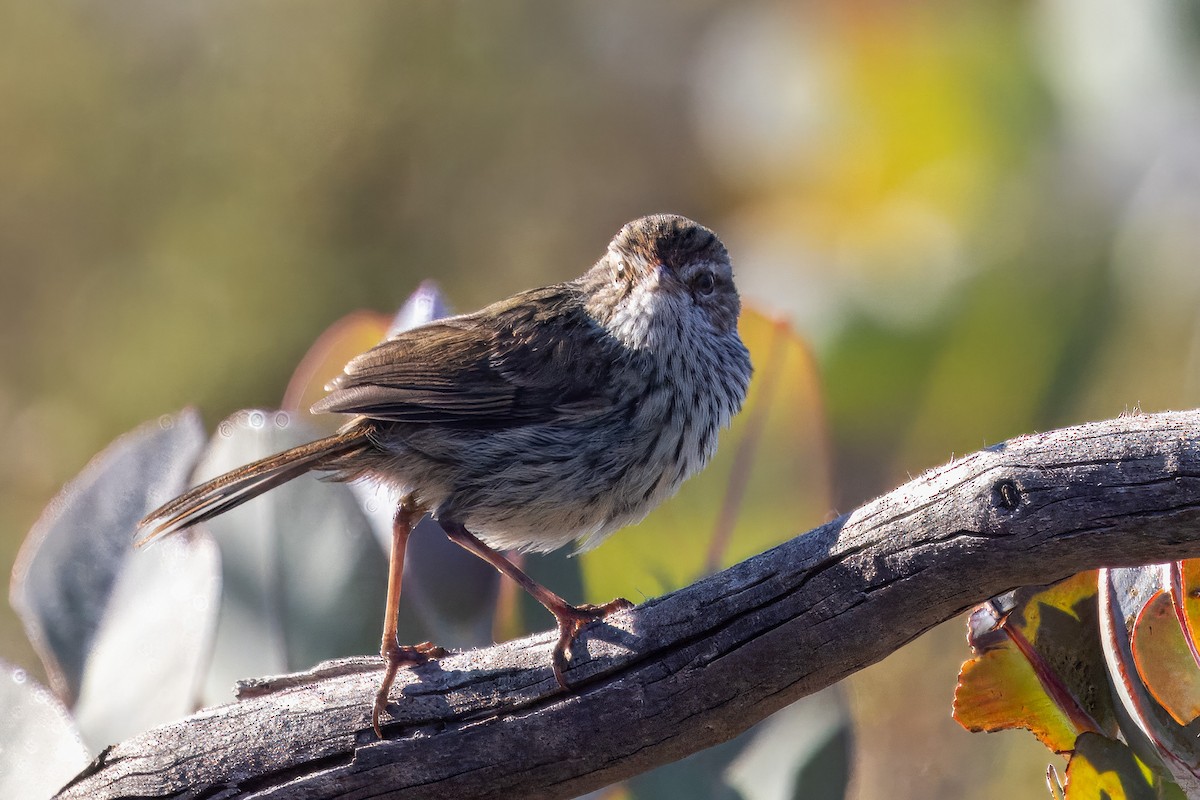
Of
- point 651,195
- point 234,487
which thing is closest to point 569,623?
point 234,487

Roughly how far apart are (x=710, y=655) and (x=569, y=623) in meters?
0.38

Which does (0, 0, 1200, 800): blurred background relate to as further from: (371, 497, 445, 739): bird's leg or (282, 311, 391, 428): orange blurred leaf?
(371, 497, 445, 739): bird's leg

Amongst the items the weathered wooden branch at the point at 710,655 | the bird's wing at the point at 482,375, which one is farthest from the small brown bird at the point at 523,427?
the weathered wooden branch at the point at 710,655

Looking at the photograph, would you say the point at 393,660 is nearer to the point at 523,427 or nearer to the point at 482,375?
the point at 523,427

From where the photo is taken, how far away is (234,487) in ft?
9.63

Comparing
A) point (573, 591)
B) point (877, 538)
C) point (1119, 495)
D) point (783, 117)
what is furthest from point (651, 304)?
point (783, 117)

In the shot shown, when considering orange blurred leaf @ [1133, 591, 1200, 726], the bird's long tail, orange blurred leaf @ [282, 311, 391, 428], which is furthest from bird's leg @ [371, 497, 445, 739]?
orange blurred leaf @ [1133, 591, 1200, 726]

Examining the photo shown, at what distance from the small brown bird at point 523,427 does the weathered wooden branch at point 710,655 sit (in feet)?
1.18

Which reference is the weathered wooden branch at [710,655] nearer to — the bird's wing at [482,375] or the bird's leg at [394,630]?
the bird's leg at [394,630]

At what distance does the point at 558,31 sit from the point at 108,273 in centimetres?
370

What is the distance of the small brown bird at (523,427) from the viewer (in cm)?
300

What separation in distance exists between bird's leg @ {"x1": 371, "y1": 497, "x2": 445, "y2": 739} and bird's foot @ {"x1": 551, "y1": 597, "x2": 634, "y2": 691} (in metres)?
0.31

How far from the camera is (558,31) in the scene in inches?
358

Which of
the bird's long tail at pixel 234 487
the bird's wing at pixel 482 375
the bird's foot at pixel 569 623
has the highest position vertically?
the bird's wing at pixel 482 375
